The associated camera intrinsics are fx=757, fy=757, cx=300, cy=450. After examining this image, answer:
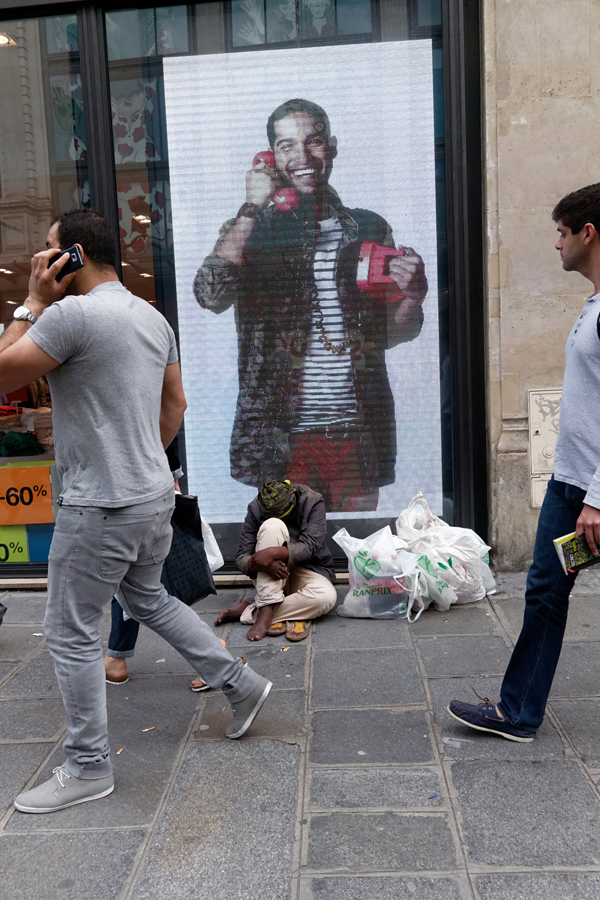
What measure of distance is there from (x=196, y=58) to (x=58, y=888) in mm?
4969

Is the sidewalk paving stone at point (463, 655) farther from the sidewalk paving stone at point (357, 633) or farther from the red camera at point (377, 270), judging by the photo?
the red camera at point (377, 270)

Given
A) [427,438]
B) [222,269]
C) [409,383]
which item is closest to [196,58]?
[222,269]

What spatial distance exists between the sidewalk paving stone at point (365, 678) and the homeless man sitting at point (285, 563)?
41 cm

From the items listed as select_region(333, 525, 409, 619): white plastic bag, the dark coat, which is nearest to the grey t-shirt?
select_region(333, 525, 409, 619): white plastic bag

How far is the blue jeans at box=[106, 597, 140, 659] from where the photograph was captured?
11.8 ft

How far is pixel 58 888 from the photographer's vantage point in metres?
2.17

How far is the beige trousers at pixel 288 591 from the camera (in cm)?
441

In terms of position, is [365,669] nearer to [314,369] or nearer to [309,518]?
[309,518]

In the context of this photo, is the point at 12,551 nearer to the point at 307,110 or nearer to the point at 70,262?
the point at 70,262

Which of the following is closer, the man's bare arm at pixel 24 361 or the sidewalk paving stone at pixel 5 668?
the man's bare arm at pixel 24 361

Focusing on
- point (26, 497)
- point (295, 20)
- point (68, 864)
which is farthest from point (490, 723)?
point (295, 20)

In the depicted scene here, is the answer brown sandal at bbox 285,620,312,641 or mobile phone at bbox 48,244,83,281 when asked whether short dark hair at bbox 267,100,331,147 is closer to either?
mobile phone at bbox 48,244,83,281

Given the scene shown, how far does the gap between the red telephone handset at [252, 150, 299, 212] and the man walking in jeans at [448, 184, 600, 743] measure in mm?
2756

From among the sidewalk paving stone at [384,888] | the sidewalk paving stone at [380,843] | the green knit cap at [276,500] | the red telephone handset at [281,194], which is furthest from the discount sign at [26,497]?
the sidewalk paving stone at [384,888]
